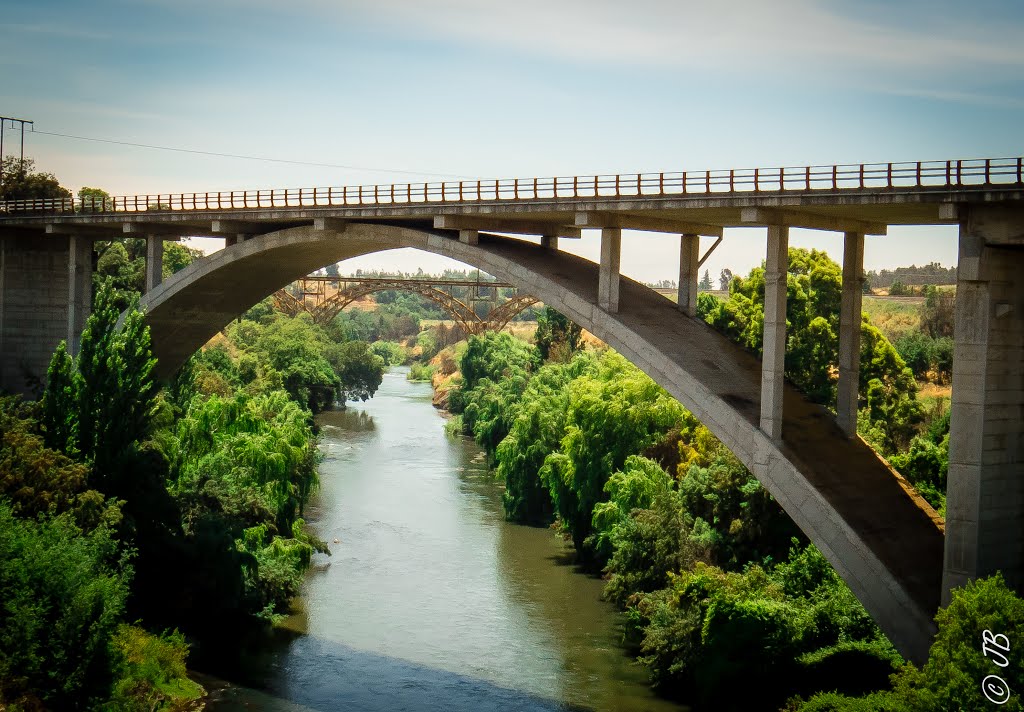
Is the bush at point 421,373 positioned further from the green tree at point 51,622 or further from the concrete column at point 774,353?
the concrete column at point 774,353

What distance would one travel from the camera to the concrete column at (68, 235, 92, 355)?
40031mm

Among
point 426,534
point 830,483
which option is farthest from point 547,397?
Result: point 830,483

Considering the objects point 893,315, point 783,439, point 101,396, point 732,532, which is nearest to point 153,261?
point 101,396

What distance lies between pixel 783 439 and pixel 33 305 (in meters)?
28.7

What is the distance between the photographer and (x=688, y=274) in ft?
86.5

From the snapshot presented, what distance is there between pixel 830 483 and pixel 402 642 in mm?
11857

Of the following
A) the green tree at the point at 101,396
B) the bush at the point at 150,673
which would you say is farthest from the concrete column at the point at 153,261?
the bush at the point at 150,673

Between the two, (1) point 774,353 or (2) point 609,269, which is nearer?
(1) point 774,353

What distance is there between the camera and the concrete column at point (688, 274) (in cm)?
2622

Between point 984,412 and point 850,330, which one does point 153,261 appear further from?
point 984,412

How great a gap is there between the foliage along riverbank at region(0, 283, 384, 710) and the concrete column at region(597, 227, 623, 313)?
11.3m

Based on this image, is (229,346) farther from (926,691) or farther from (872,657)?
(926,691)

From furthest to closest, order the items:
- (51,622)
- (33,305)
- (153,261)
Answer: (33,305) < (153,261) < (51,622)

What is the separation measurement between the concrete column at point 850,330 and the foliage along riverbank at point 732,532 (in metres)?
3.34
